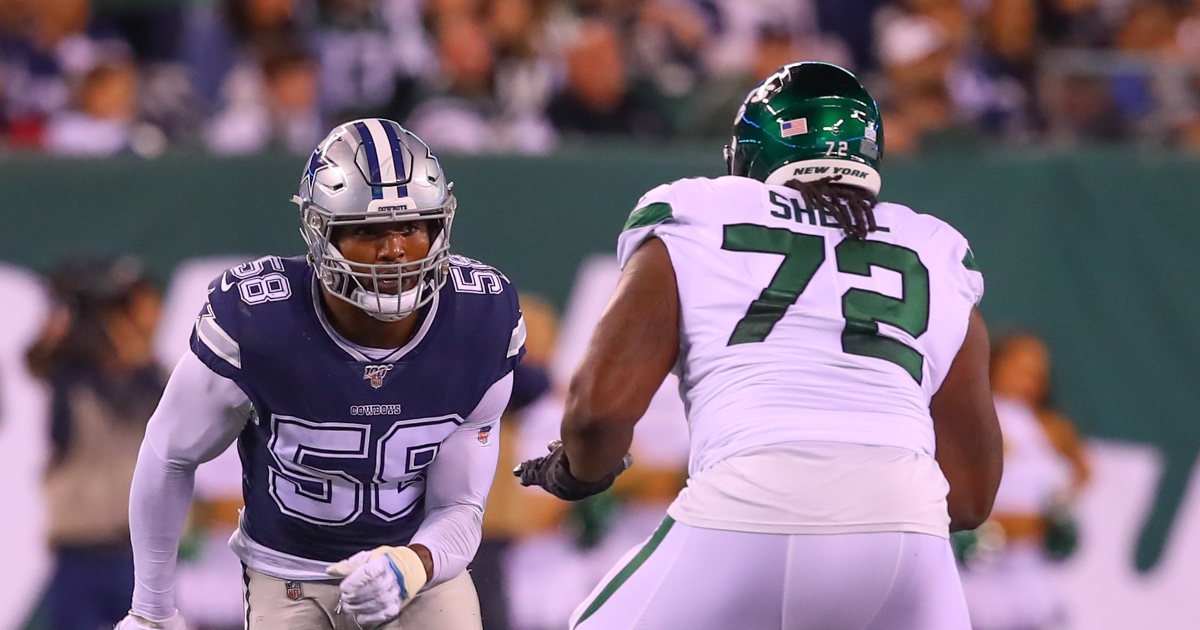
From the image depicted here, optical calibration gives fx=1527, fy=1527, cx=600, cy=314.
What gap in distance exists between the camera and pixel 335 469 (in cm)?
326

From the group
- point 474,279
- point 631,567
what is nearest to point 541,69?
point 474,279

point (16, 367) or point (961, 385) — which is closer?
point (961, 385)

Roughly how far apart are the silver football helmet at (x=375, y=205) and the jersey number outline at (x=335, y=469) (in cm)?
26

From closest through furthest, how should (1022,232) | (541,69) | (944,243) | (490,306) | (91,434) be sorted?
(944,243)
(490,306)
(91,434)
(1022,232)
(541,69)

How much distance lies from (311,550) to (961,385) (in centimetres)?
144

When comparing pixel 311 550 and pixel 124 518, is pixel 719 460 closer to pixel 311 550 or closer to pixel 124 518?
pixel 311 550

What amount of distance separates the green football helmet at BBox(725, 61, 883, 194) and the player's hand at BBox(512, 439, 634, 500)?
69 centimetres

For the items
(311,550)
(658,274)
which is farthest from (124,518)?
(658,274)

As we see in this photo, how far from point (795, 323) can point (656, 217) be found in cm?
34

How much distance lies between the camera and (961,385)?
10.1ft

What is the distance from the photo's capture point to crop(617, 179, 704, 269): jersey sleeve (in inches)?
116

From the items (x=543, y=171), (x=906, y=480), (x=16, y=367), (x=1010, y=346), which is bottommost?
(x=1010, y=346)

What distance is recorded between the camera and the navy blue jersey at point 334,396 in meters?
3.20

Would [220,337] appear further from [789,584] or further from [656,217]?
[789,584]
